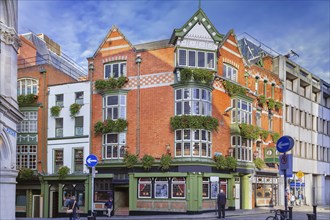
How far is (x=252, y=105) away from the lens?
4147 cm

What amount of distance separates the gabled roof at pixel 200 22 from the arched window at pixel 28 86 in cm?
1305

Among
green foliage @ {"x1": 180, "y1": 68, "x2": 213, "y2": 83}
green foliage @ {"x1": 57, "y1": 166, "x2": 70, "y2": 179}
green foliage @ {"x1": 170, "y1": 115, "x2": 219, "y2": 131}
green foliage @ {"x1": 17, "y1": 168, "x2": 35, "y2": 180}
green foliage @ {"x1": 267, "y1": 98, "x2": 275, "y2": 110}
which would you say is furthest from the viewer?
green foliage @ {"x1": 267, "y1": 98, "x2": 275, "y2": 110}

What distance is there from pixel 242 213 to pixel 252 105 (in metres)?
11.1

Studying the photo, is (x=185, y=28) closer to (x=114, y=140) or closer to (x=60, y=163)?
(x=114, y=140)

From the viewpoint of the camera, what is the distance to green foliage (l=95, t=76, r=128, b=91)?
36312 mm

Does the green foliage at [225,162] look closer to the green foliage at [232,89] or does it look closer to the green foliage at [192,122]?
the green foliage at [192,122]

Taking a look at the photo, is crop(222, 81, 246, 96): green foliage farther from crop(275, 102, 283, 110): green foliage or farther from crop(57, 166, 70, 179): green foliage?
crop(57, 166, 70, 179): green foliage

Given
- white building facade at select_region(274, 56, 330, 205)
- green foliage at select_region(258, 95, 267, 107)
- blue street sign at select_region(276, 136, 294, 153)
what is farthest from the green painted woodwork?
blue street sign at select_region(276, 136, 294, 153)

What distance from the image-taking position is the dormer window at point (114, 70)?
37.1m

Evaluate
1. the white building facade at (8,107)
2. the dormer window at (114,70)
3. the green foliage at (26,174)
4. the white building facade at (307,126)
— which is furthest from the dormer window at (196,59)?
the white building facade at (8,107)

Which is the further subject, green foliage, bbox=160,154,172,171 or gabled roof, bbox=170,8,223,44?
gabled roof, bbox=170,8,223,44

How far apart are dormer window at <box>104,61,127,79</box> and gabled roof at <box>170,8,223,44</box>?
4464 millimetres

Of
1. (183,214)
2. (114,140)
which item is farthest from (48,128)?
(183,214)

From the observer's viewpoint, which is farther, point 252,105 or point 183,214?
point 252,105
